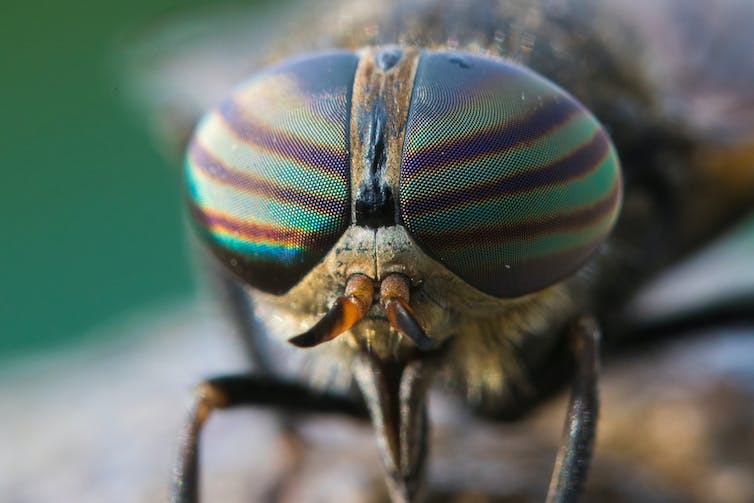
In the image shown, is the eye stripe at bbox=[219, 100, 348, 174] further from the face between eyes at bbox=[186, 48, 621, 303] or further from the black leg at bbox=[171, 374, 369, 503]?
the black leg at bbox=[171, 374, 369, 503]

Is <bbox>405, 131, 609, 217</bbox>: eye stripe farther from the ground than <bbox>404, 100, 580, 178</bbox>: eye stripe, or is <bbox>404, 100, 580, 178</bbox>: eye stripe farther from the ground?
<bbox>404, 100, 580, 178</bbox>: eye stripe

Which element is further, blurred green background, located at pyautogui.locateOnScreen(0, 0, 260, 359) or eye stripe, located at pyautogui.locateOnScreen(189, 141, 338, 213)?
blurred green background, located at pyautogui.locateOnScreen(0, 0, 260, 359)

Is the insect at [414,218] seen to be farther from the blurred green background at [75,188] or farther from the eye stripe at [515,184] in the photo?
the blurred green background at [75,188]

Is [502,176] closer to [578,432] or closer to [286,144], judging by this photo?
[286,144]

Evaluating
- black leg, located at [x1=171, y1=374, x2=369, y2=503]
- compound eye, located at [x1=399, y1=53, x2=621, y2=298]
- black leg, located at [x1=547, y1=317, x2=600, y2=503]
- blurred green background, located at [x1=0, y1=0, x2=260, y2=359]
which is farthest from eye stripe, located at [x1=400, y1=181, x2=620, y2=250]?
blurred green background, located at [x1=0, y1=0, x2=260, y2=359]

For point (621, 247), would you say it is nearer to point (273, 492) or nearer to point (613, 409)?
point (613, 409)

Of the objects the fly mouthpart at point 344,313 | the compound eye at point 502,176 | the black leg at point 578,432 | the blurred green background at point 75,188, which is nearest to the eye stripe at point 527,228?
the compound eye at point 502,176

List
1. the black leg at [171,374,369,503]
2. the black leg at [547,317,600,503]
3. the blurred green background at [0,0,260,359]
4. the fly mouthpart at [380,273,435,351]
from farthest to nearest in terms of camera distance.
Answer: the blurred green background at [0,0,260,359] → the black leg at [171,374,369,503] → the black leg at [547,317,600,503] → the fly mouthpart at [380,273,435,351]

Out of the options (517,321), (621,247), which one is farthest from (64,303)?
(517,321)
